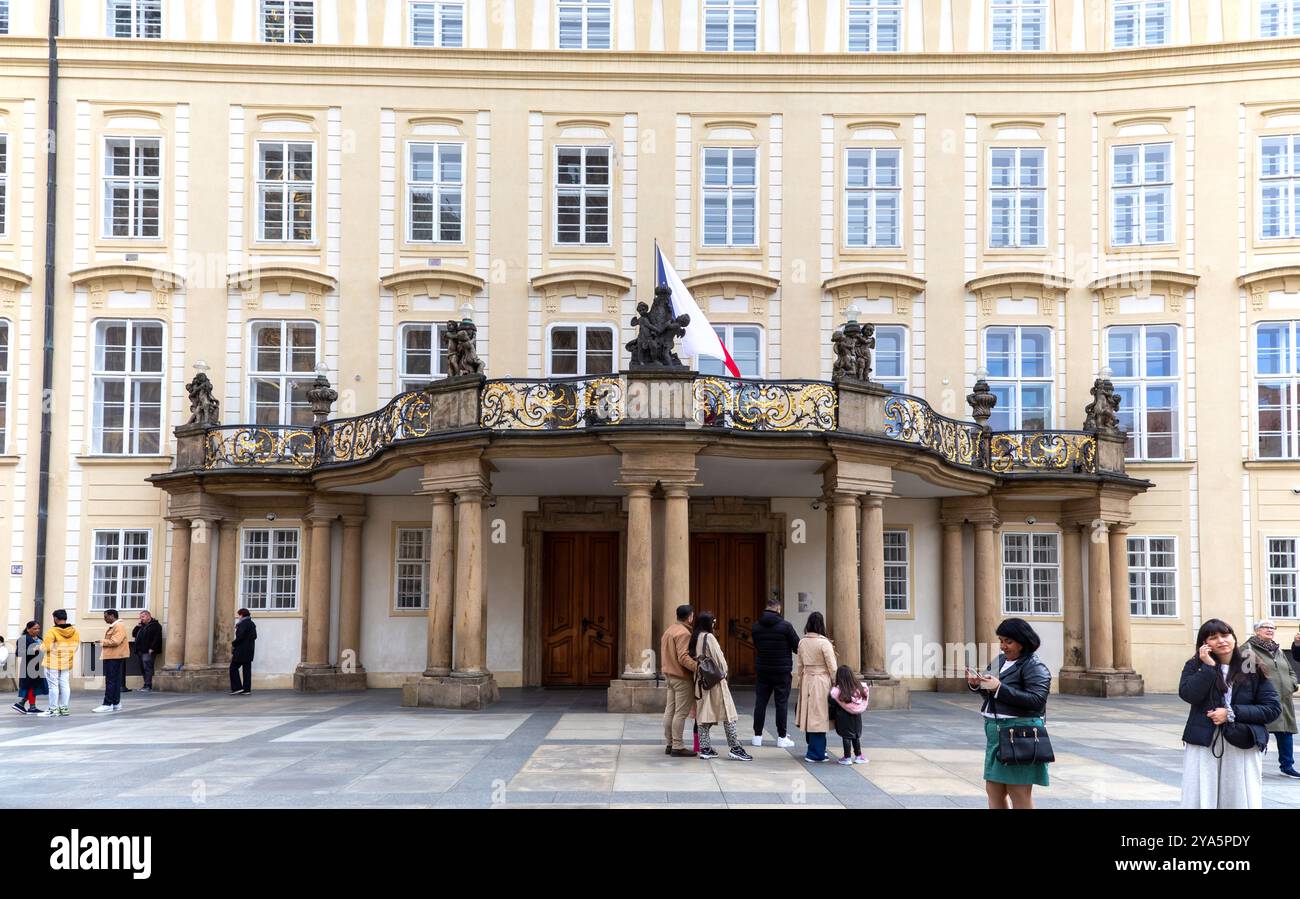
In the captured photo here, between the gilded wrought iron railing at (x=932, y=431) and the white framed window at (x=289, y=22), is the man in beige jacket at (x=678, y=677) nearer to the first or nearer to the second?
the gilded wrought iron railing at (x=932, y=431)

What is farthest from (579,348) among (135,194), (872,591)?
(135,194)

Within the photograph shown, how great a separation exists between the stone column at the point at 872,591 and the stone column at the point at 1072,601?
20.3 ft

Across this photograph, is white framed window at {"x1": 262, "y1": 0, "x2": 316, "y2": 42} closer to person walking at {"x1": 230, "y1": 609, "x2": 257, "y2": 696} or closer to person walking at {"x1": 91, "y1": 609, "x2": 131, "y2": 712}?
person walking at {"x1": 230, "y1": 609, "x2": 257, "y2": 696}

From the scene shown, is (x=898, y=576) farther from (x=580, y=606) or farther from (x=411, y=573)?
(x=411, y=573)

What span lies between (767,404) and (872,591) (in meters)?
3.56

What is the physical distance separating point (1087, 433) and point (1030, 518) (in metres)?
2.28

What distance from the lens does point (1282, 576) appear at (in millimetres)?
23297

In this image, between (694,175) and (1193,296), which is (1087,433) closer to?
(1193,296)

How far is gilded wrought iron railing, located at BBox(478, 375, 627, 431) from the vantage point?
1786cm

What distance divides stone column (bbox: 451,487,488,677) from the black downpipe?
10.3m
